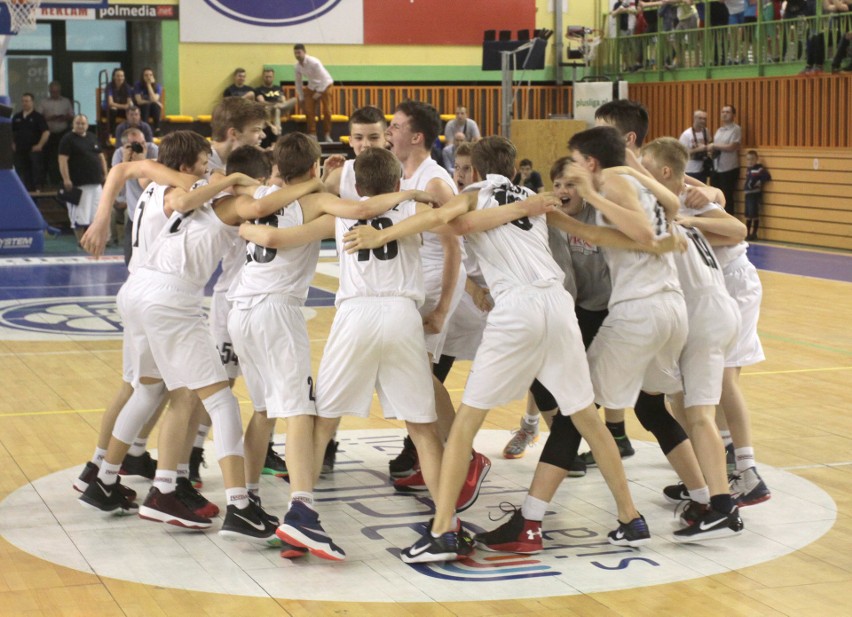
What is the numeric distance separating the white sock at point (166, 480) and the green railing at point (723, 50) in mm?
17242

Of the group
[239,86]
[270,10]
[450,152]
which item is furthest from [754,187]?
[270,10]

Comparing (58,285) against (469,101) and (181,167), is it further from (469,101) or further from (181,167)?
(469,101)

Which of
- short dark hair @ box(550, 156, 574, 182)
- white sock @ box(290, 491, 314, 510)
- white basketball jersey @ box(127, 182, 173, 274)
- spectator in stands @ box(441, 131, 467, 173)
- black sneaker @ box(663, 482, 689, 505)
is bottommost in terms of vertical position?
black sneaker @ box(663, 482, 689, 505)

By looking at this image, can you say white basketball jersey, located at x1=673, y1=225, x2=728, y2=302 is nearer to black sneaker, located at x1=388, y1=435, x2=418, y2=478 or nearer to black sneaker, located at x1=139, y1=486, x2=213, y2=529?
black sneaker, located at x1=388, y1=435, x2=418, y2=478

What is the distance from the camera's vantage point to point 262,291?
5621mm

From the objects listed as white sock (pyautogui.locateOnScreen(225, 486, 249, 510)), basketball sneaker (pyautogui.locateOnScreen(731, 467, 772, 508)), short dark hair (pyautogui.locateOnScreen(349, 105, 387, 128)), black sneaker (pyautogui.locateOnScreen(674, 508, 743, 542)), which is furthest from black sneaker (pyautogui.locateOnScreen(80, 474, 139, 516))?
basketball sneaker (pyautogui.locateOnScreen(731, 467, 772, 508))

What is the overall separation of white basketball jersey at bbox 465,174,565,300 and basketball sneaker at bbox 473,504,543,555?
1.01m

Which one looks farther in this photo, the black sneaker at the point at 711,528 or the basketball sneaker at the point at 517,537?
the black sneaker at the point at 711,528

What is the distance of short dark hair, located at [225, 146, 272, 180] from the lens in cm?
595

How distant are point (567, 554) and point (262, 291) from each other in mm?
1802

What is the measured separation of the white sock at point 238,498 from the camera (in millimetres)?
5582

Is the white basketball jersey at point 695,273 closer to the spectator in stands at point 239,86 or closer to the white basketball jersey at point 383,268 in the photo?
the white basketball jersey at point 383,268

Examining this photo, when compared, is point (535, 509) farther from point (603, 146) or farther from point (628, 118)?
point (628, 118)

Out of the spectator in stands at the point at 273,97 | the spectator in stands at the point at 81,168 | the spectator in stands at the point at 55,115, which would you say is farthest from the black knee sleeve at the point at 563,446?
the spectator in stands at the point at 55,115
